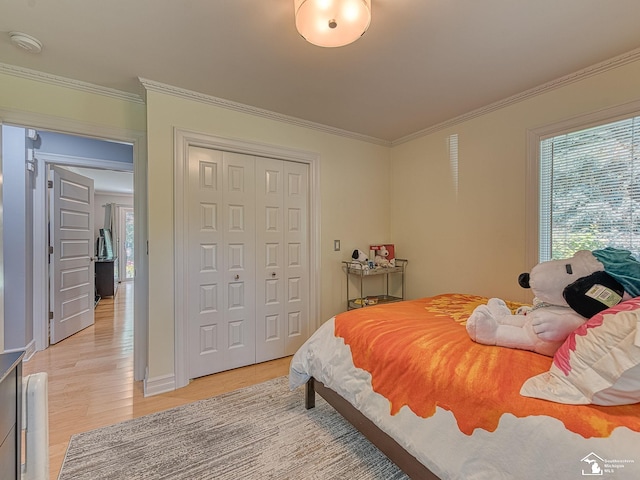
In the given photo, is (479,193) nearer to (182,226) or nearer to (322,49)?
(322,49)

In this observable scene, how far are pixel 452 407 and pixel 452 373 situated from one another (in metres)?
0.13

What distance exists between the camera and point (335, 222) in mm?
3381

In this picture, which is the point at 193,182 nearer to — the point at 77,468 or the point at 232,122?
the point at 232,122

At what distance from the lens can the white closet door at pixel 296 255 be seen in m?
3.09

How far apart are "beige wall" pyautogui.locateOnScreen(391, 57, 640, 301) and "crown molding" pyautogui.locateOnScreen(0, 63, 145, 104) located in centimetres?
292

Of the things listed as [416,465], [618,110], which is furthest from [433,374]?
[618,110]

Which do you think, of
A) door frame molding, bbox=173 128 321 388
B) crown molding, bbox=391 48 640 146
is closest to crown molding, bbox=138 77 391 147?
door frame molding, bbox=173 128 321 388

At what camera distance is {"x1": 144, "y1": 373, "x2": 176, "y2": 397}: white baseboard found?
2314mm

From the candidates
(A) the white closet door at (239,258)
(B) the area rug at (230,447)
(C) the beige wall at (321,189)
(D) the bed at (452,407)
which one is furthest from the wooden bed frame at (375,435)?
(C) the beige wall at (321,189)

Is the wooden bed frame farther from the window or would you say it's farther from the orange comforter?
the window

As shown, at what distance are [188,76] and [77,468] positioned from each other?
102 inches

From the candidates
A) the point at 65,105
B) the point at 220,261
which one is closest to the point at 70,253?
the point at 65,105

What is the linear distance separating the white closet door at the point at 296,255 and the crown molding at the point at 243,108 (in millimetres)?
439

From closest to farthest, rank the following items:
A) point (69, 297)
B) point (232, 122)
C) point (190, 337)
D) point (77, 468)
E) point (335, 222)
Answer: point (77, 468) < point (190, 337) < point (232, 122) < point (335, 222) < point (69, 297)
